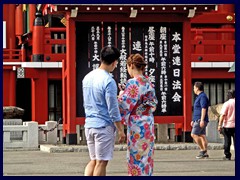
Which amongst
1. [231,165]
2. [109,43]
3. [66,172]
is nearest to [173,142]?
[109,43]

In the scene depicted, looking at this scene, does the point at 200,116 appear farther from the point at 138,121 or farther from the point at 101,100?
the point at 101,100

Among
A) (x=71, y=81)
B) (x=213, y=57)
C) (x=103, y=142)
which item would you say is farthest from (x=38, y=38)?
(x=103, y=142)

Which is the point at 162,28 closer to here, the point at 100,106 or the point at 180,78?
the point at 180,78

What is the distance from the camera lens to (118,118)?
9.12 meters

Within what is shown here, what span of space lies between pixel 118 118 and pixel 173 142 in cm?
1307

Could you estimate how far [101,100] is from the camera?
9234 mm

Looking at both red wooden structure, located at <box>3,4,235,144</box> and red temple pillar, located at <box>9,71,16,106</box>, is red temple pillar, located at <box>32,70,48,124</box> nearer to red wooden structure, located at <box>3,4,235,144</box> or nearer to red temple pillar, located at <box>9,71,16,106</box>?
red wooden structure, located at <box>3,4,235,144</box>

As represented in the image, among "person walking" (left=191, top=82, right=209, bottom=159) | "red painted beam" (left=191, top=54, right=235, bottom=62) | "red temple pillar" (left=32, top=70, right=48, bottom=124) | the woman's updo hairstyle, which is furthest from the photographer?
"red temple pillar" (left=32, top=70, right=48, bottom=124)

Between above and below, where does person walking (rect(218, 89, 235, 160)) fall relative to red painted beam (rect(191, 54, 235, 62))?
below

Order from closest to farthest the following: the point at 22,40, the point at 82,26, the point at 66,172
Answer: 1. the point at 66,172
2. the point at 82,26
3. the point at 22,40

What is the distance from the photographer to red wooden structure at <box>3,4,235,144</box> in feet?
70.4

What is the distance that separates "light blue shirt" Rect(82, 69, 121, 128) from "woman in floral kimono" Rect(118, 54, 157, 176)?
317mm

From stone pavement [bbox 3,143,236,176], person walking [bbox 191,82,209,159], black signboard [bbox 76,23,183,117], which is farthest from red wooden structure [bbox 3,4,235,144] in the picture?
person walking [bbox 191,82,209,159]

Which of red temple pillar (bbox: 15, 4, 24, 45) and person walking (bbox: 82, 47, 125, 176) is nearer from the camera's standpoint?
person walking (bbox: 82, 47, 125, 176)
